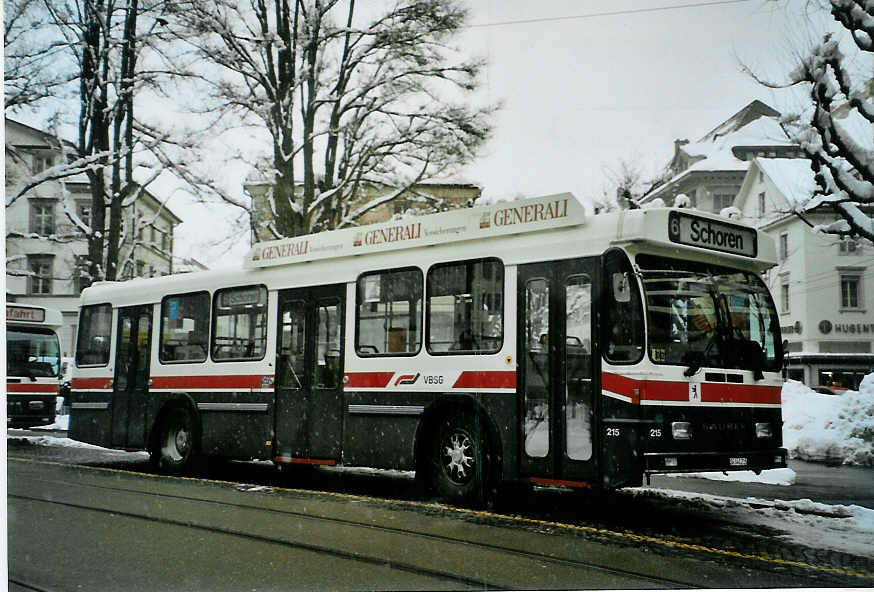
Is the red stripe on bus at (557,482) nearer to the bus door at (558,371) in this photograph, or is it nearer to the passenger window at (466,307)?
the bus door at (558,371)

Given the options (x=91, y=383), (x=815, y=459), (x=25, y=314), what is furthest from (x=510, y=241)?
(x=25, y=314)

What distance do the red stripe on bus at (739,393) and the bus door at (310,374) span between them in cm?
442

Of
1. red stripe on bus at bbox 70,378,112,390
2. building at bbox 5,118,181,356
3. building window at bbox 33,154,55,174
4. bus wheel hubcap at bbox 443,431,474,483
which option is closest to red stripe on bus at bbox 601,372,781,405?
bus wheel hubcap at bbox 443,431,474,483

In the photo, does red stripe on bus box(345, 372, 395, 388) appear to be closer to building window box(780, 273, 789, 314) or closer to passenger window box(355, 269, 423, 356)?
passenger window box(355, 269, 423, 356)

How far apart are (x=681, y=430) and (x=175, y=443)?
26.3 ft

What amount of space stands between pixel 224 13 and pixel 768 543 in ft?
50.4

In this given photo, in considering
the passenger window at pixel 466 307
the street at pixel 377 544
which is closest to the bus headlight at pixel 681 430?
the street at pixel 377 544

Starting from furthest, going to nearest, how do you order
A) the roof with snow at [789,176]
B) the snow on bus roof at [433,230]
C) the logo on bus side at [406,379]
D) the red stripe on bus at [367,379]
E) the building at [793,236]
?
the roof with snow at [789,176], the building at [793,236], the red stripe on bus at [367,379], the logo on bus side at [406,379], the snow on bus roof at [433,230]

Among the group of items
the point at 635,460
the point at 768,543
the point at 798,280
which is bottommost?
the point at 768,543

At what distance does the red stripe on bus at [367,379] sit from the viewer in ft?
32.7

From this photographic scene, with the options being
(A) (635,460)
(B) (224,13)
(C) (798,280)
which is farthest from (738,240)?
(C) (798,280)

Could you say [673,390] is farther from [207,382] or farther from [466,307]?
[207,382]

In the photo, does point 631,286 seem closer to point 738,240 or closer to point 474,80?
point 738,240

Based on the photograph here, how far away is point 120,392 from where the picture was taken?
13.6m
